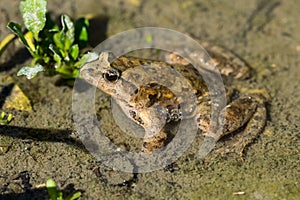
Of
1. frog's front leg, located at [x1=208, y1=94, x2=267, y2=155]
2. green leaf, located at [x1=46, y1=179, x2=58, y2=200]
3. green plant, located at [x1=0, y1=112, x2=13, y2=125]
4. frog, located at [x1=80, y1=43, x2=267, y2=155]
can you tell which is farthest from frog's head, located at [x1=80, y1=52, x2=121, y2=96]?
green leaf, located at [x1=46, y1=179, x2=58, y2=200]

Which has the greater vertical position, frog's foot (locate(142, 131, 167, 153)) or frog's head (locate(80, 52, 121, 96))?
frog's head (locate(80, 52, 121, 96))

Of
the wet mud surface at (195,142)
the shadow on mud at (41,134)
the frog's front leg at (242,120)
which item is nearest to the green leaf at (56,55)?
the wet mud surface at (195,142)

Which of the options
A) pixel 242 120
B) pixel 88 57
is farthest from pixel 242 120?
pixel 88 57

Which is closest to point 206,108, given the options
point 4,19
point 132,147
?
point 132,147

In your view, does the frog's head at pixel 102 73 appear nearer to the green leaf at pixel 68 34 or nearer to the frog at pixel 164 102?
the frog at pixel 164 102

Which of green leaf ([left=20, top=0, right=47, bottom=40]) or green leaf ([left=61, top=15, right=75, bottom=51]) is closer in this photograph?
green leaf ([left=20, top=0, right=47, bottom=40])

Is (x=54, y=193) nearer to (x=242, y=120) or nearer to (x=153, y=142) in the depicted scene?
(x=153, y=142)

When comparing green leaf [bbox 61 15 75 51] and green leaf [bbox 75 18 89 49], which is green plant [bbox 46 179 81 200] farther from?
green leaf [bbox 75 18 89 49]
